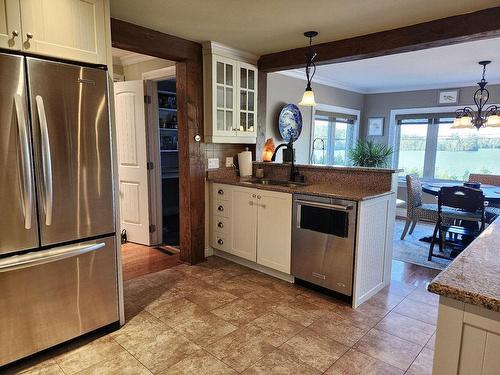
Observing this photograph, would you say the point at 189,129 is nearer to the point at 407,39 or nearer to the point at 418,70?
the point at 407,39

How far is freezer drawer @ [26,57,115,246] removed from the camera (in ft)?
6.11

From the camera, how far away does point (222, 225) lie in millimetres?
3723

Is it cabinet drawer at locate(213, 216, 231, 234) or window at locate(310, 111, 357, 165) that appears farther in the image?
window at locate(310, 111, 357, 165)

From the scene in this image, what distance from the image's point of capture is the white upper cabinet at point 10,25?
5.71 ft

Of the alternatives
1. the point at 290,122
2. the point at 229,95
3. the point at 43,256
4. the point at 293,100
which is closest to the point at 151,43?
the point at 229,95

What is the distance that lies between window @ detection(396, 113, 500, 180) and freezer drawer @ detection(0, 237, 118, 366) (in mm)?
5713

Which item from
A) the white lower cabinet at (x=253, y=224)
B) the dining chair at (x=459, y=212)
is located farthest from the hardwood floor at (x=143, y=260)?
the dining chair at (x=459, y=212)

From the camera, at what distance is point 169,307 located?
270 centimetres

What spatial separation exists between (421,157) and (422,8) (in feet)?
14.7

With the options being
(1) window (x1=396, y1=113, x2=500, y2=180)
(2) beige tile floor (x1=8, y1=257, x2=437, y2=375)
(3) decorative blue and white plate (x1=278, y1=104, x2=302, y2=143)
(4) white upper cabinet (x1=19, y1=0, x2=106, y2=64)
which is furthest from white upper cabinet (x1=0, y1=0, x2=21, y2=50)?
(1) window (x1=396, y1=113, x2=500, y2=180)

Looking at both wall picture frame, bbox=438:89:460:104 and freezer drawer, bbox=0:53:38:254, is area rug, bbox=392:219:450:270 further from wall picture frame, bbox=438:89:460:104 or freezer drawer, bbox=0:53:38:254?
freezer drawer, bbox=0:53:38:254

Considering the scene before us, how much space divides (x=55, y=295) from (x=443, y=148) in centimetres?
650

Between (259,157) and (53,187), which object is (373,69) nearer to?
(259,157)

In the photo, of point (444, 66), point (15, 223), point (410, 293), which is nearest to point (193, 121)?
point (15, 223)
